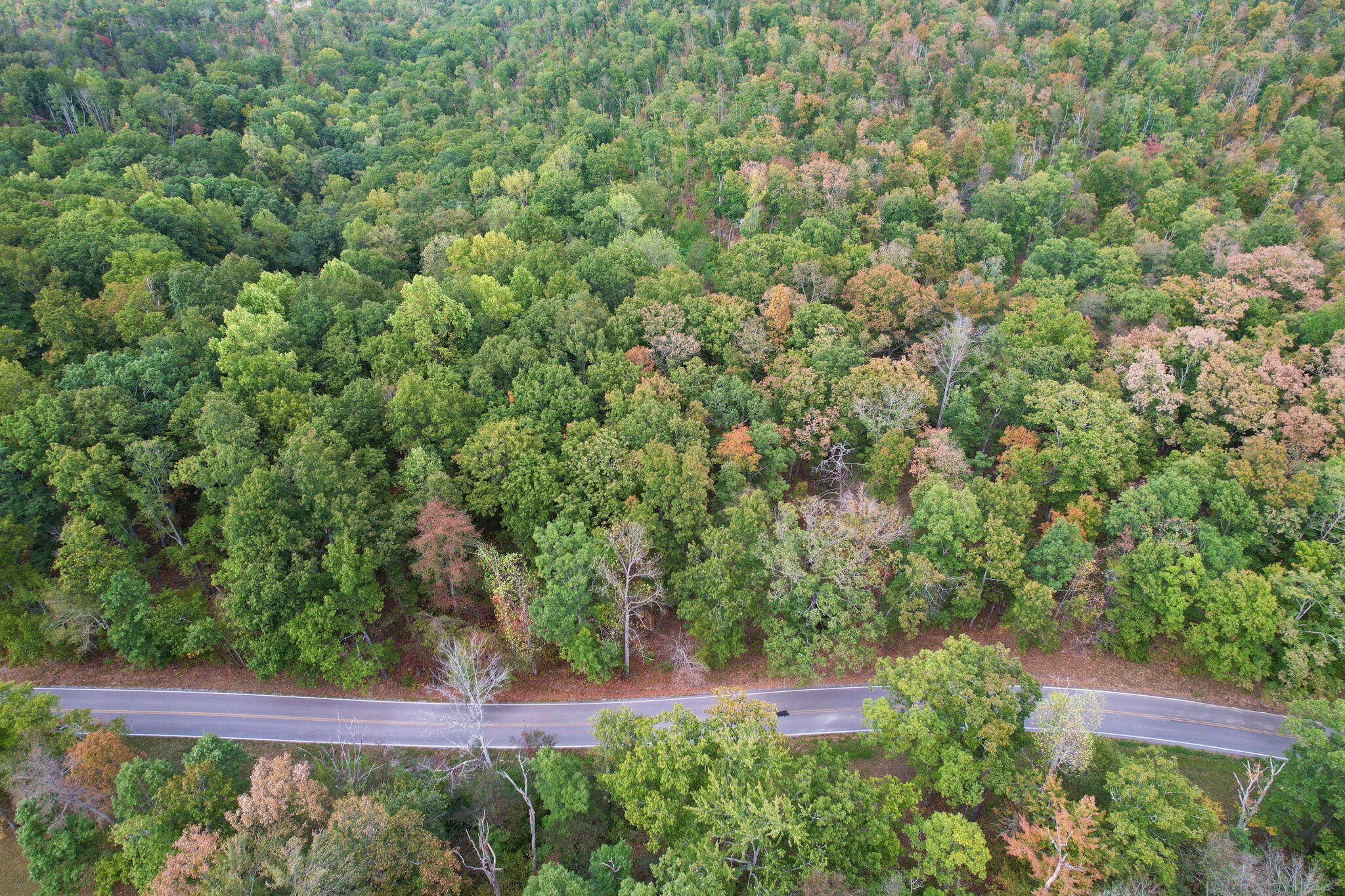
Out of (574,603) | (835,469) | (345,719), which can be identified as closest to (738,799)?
(574,603)

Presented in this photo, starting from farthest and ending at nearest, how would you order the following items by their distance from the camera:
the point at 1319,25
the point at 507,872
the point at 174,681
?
the point at 1319,25, the point at 174,681, the point at 507,872

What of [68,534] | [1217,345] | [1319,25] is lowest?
[68,534]

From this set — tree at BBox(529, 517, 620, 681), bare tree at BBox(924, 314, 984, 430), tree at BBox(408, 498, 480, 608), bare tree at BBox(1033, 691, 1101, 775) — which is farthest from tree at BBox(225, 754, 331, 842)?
bare tree at BBox(924, 314, 984, 430)

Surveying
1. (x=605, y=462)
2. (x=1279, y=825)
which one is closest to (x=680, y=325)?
(x=605, y=462)

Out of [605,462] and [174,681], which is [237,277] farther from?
[605,462]

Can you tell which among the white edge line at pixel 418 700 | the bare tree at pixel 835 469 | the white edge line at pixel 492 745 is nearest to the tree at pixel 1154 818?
the white edge line at pixel 492 745

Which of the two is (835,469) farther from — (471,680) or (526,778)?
(526,778)
